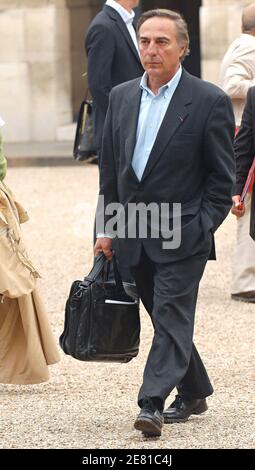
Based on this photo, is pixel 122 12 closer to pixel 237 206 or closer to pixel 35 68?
pixel 237 206

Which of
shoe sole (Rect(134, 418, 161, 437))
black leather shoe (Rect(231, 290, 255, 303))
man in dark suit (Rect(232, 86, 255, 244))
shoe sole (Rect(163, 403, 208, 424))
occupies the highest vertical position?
A: man in dark suit (Rect(232, 86, 255, 244))

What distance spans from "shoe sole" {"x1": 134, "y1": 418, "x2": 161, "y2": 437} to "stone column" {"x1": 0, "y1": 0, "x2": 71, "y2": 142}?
14.6 metres

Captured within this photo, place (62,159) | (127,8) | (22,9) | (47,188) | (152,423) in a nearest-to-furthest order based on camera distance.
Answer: (152,423) → (127,8) → (47,188) → (62,159) → (22,9)

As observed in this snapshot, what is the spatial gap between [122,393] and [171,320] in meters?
1.07

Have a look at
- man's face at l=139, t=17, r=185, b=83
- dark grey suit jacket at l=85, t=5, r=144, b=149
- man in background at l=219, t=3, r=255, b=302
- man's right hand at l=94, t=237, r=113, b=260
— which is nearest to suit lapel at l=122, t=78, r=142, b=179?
man's face at l=139, t=17, r=185, b=83

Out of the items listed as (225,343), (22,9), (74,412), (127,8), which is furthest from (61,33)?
(74,412)

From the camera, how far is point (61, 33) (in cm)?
2008

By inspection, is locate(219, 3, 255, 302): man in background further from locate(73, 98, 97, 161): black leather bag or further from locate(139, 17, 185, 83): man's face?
locate(139, 17, 185, 83): man's face

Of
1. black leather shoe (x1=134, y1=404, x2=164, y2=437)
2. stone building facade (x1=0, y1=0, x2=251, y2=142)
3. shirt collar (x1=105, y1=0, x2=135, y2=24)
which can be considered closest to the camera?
black leather shoe (x1=134, y1=404, x2=164, y2=437)

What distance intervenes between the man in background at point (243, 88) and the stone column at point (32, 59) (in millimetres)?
10950

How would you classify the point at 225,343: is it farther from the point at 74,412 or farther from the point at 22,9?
the point at 22,9

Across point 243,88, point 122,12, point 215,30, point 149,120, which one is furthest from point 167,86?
point 215,30

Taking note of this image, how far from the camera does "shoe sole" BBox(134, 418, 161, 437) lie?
5598mm

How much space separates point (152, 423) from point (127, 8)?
12.1 ft
